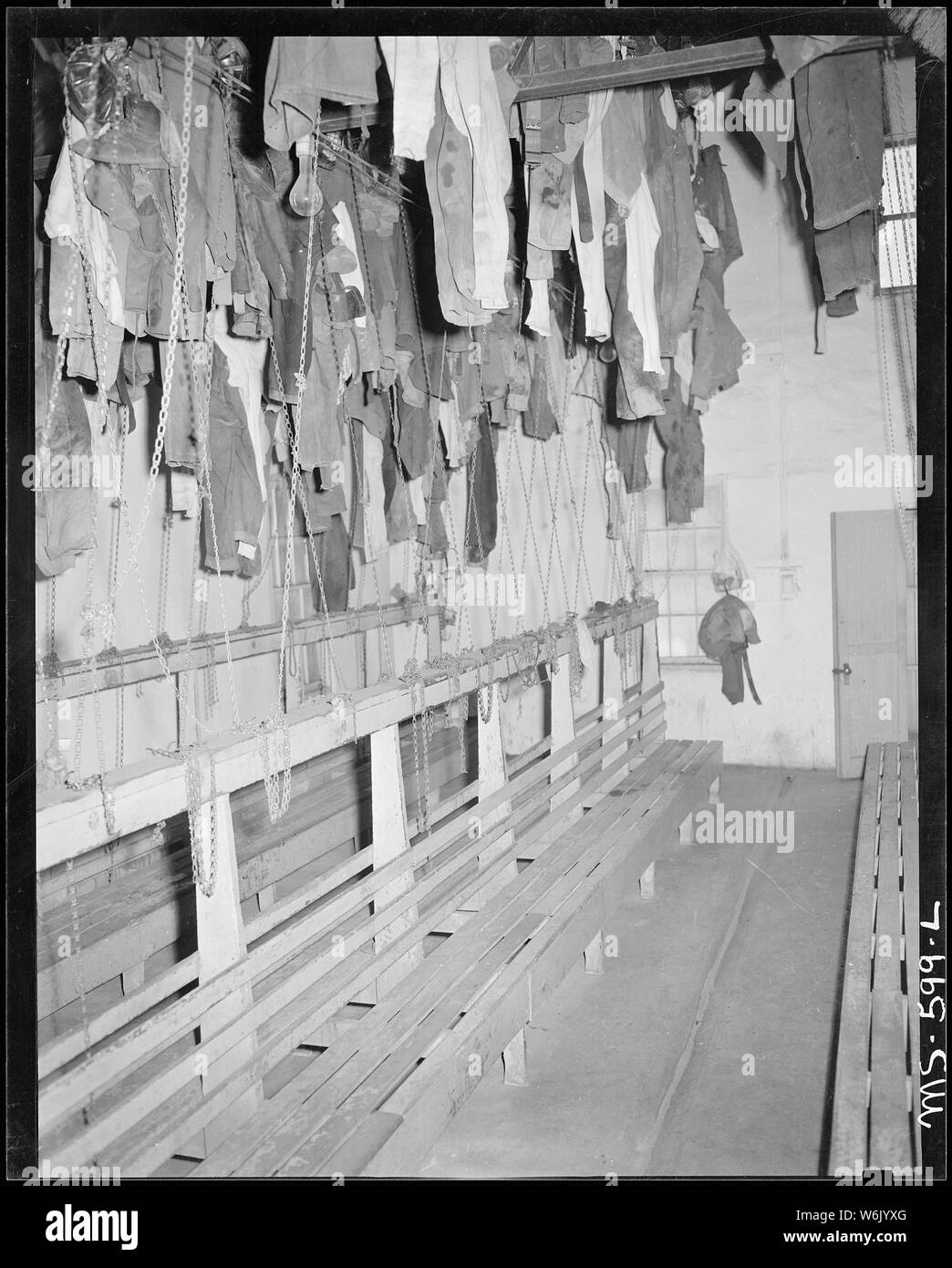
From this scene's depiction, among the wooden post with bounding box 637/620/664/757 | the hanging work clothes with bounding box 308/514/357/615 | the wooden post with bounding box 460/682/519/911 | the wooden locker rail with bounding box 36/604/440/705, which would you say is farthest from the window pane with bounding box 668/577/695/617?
the wooden post with bounding box 460/682/519/911

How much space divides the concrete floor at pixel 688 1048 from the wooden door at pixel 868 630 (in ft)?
9.15

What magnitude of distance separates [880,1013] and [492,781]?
1.87 metres

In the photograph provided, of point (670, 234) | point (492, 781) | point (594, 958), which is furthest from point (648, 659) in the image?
point (670, 234)

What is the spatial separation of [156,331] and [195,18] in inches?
81.6

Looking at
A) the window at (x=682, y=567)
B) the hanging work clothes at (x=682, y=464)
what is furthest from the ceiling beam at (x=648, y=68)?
the window at (x=682, y=567)

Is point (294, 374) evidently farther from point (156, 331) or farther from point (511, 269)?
point (511, 269)

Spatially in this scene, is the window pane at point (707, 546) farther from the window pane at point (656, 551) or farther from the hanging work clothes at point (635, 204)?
the hanging work clothes at point (635, 204)

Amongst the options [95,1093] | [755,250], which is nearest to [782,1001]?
[95,1093]

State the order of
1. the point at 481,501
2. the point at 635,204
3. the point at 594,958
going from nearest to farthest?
the point at 635,204, the point at 594,958, the point at 481,501

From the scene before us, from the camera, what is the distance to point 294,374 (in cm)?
464

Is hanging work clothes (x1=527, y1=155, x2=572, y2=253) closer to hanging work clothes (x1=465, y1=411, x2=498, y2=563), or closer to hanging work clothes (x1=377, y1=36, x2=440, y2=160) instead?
hanging work clothes (x1=377, y1=36, x2=440, y2=160)

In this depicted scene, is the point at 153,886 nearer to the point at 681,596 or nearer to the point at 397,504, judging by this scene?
Answer: the point at 397,504

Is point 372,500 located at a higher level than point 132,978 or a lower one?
higher

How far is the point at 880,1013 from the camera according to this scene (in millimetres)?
3211
